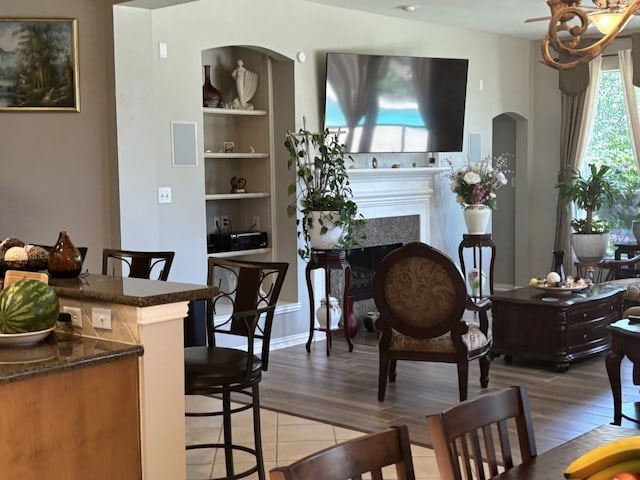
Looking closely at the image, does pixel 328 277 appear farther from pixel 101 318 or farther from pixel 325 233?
pixel 101 318

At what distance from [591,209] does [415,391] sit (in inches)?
159

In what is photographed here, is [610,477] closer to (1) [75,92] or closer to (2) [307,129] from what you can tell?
(1) [75,92]

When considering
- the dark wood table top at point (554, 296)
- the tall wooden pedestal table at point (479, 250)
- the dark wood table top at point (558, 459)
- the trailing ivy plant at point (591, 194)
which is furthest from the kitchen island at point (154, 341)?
the trailing ivy plant at point (591, 194)

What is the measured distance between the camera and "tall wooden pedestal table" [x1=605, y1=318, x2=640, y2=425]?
14.6 feet

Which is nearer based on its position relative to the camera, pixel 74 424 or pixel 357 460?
pixel 357 460

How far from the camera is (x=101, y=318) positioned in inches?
114

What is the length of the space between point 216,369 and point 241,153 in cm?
391

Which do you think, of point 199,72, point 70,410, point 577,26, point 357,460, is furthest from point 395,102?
point 357,460

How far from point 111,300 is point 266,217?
177 inches

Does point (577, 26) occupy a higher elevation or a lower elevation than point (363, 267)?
higher

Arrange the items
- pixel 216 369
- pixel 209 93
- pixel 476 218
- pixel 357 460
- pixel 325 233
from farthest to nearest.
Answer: pixel 476 218
pixel 209 93
pixel 325 233
pixel 216 369
pixel 357 460

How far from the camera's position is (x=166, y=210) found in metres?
6.30

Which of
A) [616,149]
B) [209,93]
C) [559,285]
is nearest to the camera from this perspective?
[559,285]

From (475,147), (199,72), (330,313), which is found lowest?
(330,313)
